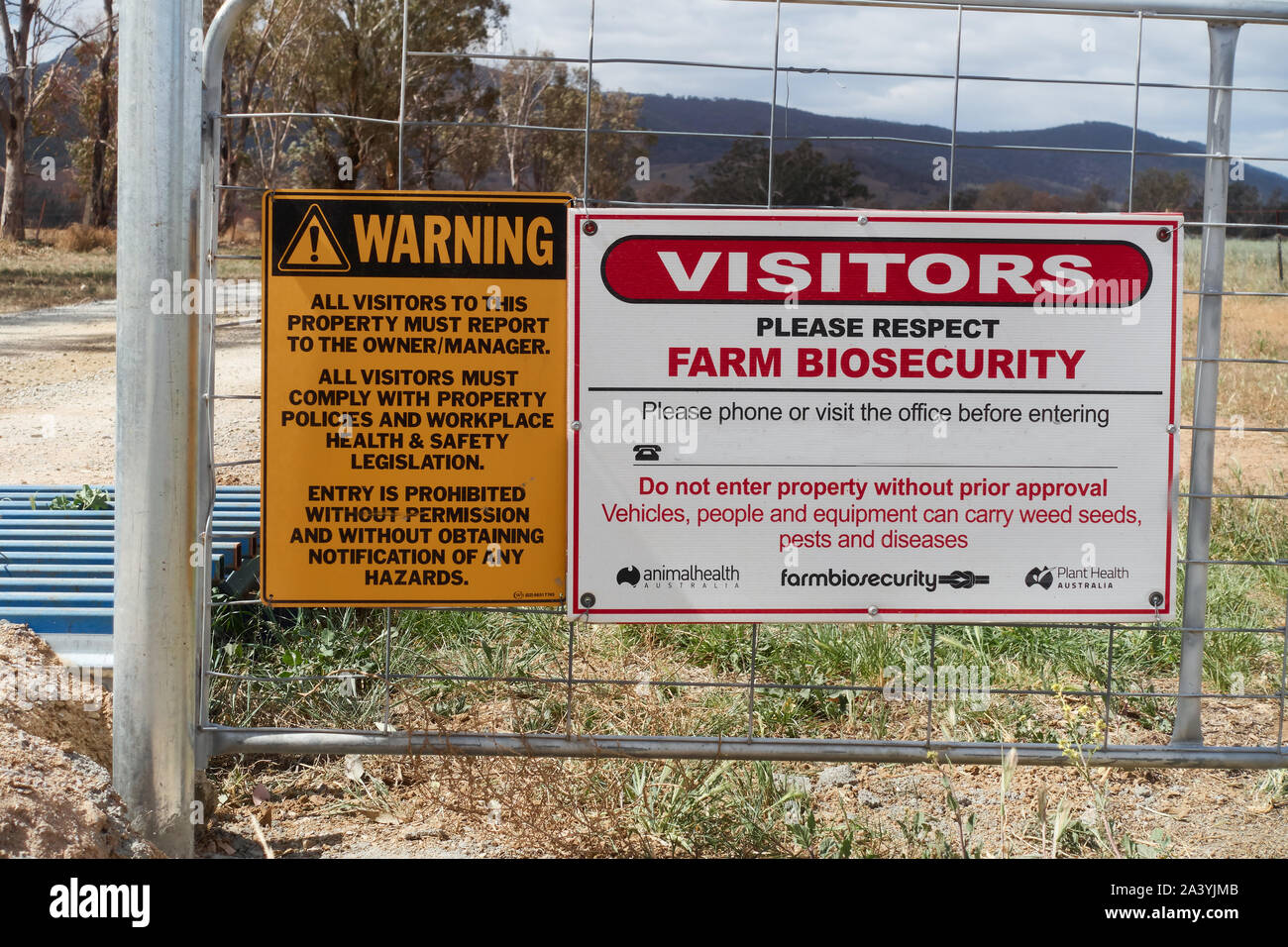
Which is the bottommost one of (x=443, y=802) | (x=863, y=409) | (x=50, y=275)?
(x=443, y=802)

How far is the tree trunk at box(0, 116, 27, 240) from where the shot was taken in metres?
31.7

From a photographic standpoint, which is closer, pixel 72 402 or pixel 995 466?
pixel 995 466

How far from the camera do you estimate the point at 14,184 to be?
3170cm

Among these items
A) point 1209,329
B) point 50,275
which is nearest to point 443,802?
point 1209,329

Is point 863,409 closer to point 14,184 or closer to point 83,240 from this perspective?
point 83,240

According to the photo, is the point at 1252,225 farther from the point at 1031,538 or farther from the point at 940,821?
the point at 940,821

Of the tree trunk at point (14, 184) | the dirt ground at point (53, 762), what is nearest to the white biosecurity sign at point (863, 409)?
the dirt ground at point (53, 762)

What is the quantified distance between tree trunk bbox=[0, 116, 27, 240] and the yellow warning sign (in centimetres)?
3321

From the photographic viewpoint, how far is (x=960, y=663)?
4336 millimetres

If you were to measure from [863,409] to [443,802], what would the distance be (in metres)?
1.54

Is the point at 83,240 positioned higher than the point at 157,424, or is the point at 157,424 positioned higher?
the point at 83,240

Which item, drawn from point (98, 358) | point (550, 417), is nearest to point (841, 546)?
point (550, 417)

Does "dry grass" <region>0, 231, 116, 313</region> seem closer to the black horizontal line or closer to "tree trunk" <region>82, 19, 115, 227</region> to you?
"tree trunk" <region>82, 19, 115, 227</region>

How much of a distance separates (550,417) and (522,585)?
414mm
